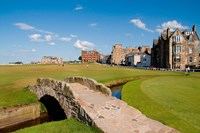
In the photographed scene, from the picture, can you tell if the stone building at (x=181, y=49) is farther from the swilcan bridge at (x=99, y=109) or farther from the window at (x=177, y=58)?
the swilcan bridge at (x=99, y=109)

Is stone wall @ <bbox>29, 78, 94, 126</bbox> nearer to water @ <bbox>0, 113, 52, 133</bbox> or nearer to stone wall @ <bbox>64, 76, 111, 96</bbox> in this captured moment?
water @ <bbox>0, 113, 52, 133</bbox>

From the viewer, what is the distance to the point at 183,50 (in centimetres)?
8188

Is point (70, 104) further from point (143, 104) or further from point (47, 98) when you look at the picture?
point (47, 98)

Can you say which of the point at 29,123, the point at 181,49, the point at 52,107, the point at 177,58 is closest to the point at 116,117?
the point at 29,123

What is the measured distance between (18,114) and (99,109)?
9.71 m

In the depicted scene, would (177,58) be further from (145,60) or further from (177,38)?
(145,60)

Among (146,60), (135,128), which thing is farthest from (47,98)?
(146,60)

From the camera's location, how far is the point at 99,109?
13.0 metres

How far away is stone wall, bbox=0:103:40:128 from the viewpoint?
Result: 17.9 metres

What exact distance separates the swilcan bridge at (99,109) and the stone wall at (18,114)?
8.01 feet

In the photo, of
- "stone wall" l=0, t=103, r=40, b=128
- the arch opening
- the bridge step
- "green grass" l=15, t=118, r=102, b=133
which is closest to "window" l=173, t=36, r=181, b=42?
the arch opening

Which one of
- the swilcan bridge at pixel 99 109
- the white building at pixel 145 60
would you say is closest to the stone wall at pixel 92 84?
the swilcan bridge at pixel 99 109

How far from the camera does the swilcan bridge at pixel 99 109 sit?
36.5 ft

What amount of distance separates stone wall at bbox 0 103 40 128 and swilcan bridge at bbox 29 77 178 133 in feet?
8.01
